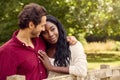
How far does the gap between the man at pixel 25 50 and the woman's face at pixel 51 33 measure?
0.19 metres

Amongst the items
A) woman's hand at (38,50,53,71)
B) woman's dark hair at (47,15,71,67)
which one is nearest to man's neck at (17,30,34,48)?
woman's hand at (38,50,53,71)

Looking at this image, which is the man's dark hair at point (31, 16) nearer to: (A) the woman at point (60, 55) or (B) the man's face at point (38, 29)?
(B) the man's face at point (38, 29)

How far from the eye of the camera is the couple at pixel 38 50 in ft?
11.4

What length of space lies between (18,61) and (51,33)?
0.50 metres

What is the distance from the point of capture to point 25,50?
3.57 m

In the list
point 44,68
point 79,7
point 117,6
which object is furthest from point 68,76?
point 117,6

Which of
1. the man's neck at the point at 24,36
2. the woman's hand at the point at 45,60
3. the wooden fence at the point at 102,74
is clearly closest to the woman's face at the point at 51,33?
the woman's hand at the point at 45,60

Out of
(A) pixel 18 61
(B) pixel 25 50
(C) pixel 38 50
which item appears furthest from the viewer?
(C) pixel 38 50

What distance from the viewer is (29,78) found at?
351 centimetres

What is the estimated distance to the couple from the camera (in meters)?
3.47

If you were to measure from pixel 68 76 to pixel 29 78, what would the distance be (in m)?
0.37

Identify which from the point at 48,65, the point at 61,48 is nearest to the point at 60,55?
the point at 61,48

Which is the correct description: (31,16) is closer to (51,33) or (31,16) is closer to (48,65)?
(51,33)

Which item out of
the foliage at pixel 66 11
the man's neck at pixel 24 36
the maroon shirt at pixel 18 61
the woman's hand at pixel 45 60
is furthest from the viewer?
the foliage at pixel 66 11
